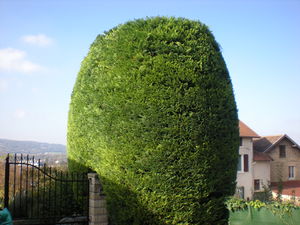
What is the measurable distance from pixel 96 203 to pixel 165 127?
2936 millimetres

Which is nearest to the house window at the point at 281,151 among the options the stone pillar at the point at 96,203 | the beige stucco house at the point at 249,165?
the beige stucco house at the point at 249,165

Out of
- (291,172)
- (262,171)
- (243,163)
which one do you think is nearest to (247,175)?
(243,163)

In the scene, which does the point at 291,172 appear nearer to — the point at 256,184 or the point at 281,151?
the point at 281,151

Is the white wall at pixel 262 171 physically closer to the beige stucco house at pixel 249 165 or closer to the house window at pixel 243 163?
the beige stucco house at pixel 249 165

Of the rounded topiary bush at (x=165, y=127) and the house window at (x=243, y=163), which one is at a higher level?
the rounded topiary bush at (x=165, y=127)

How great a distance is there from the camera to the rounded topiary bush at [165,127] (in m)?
6.89

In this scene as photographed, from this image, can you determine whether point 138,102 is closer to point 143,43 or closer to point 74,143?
point 143,43

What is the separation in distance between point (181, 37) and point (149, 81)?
1349mm

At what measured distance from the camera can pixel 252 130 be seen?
3262 cm

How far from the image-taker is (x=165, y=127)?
6.87 meters

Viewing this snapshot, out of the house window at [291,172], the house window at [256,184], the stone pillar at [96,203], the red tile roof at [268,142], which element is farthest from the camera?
the house window at [291,172]

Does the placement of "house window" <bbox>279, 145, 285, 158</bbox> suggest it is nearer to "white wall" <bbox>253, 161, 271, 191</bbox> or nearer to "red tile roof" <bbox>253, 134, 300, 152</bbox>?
"red tile roof" <bbox>253, 134, 300, 152</bbox>

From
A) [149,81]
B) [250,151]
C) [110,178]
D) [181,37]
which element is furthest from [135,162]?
[250,151]

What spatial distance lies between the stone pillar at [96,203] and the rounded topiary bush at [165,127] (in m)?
0.50
